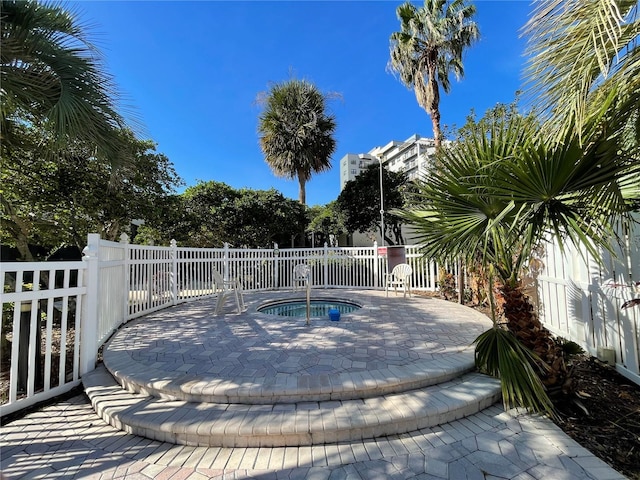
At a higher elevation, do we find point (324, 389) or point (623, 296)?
point (623, 296)

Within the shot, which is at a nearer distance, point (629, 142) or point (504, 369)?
point (629, 142)

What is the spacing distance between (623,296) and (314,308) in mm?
5889

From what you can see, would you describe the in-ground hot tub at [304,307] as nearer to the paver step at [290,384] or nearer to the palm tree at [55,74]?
the paver step at [290,384]

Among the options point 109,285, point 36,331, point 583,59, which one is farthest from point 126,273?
point 583,59

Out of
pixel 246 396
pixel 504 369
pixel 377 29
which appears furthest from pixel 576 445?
pixel 377 29

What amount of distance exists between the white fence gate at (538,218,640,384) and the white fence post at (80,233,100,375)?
203 inches

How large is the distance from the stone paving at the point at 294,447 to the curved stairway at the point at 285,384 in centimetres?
3

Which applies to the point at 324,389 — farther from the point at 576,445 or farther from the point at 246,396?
the point at 576,445

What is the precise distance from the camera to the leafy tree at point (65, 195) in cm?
489

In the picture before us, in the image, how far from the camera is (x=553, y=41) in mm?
1996

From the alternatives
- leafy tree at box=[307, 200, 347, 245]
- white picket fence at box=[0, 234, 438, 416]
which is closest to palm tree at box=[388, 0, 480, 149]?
white picket fence at box=[0, 234, 438, 416]

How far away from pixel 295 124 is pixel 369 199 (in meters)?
7.21

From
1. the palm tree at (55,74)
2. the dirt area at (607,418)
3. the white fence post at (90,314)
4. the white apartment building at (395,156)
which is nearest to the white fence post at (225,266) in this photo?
the white fence post at (90,314)

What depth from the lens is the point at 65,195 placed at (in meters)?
6.26
